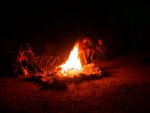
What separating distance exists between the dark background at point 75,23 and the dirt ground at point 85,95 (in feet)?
14.9

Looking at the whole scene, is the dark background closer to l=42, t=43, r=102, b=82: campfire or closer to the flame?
the flame

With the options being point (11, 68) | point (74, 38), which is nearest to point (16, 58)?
point (11, 68)

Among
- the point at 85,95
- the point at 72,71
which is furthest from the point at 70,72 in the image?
the point at 85,95

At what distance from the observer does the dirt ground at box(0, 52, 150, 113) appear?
667 centimetres

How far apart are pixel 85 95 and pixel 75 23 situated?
34.6 ft

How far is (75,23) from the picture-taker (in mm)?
17594

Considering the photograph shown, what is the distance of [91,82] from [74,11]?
1074cm

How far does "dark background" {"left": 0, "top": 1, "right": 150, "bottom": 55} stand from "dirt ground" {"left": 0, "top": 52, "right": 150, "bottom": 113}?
454 centimetres

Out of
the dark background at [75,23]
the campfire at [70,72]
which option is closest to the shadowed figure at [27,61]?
the campfire at [70,72]

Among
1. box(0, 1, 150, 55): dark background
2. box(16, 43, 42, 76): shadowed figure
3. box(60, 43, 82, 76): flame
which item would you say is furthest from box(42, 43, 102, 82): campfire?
box(0, 1, 150, 55): dark background

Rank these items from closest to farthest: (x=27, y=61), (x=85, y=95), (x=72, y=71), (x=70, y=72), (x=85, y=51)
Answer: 1. (x=85, y=95)
2. (x=70, y=72)
3. (x=72, y=71)
4. (x=27, y=61)
5. (x=85, y=51)

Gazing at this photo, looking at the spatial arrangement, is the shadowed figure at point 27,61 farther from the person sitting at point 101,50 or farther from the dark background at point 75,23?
the person sitting at point 101,50

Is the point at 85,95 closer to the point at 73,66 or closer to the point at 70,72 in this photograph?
the point at 70,72

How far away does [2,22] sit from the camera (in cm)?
1783
